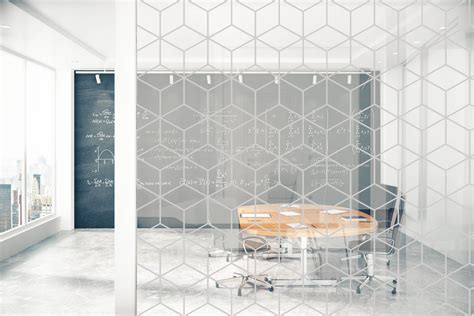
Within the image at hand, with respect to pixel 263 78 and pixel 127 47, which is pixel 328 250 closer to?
pixel 263 78

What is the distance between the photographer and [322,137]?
1984 mm

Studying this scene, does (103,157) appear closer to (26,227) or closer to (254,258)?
(26,227)

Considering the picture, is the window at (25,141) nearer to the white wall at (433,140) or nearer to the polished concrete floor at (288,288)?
the polished concrete floor at (288,288)

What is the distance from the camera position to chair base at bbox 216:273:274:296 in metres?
1.98

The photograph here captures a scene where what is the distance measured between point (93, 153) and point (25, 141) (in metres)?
0.89

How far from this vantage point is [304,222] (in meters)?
2.00

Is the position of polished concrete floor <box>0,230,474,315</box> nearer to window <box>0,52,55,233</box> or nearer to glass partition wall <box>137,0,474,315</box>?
glass partition wall <box>137,0,474,315</box>

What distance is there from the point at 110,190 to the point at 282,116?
4.40m

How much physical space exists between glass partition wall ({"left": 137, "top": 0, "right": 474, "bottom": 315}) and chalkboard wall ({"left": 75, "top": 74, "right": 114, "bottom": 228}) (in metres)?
4.07

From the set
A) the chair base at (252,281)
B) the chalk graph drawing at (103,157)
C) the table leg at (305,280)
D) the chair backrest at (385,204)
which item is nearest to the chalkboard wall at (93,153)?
the chalk graph drawing at (103,157)

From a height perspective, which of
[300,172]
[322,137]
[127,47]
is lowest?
[300,172]

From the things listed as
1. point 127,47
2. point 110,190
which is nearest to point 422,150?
point 127,47

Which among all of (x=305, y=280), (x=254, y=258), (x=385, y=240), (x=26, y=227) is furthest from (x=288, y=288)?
(x=26, y=227)

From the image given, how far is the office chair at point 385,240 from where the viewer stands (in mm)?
1983
